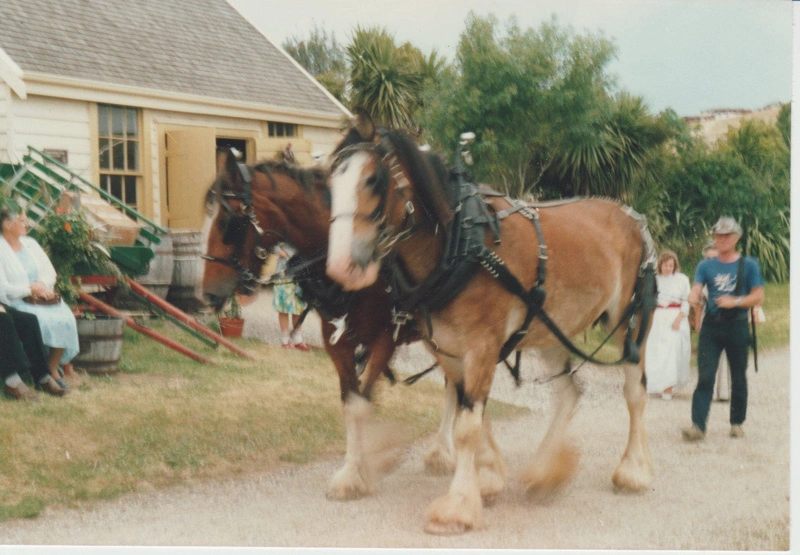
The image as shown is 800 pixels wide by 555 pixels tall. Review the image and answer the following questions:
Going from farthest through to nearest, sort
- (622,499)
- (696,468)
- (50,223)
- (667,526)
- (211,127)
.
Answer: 1. (211,127)
2. (50,223)
3. (696,468)
4. (622,499)
5. (667,526)

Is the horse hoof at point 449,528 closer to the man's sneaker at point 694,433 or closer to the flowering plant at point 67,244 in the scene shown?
the man's sneaker at point 694,433

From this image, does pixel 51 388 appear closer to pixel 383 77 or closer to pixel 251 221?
pixel 251 221

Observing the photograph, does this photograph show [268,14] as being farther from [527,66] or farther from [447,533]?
[447,533]

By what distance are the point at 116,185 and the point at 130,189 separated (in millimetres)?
193

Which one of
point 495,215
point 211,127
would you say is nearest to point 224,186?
point 495,215

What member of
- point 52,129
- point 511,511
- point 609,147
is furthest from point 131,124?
point 511,511

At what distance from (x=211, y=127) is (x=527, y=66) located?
3626 mm

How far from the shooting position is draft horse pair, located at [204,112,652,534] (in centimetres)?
394

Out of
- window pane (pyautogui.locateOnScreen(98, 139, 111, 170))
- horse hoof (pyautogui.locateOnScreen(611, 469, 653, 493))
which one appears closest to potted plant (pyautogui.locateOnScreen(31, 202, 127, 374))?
window pane (pyautogui.locateOnScreen(98, 139, 111, 170))

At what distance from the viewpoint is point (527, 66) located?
6883 mm

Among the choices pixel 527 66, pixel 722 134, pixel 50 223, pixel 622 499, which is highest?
pixel 527 66

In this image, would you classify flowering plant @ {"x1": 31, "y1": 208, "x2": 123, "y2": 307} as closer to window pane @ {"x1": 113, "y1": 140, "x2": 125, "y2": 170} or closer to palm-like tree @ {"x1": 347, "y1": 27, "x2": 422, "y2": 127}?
window pane @ {"x1": 113, "y1": 140, "x2": 125, "y2": 170}

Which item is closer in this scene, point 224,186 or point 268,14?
point 224,186

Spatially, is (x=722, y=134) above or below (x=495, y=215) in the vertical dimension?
above
